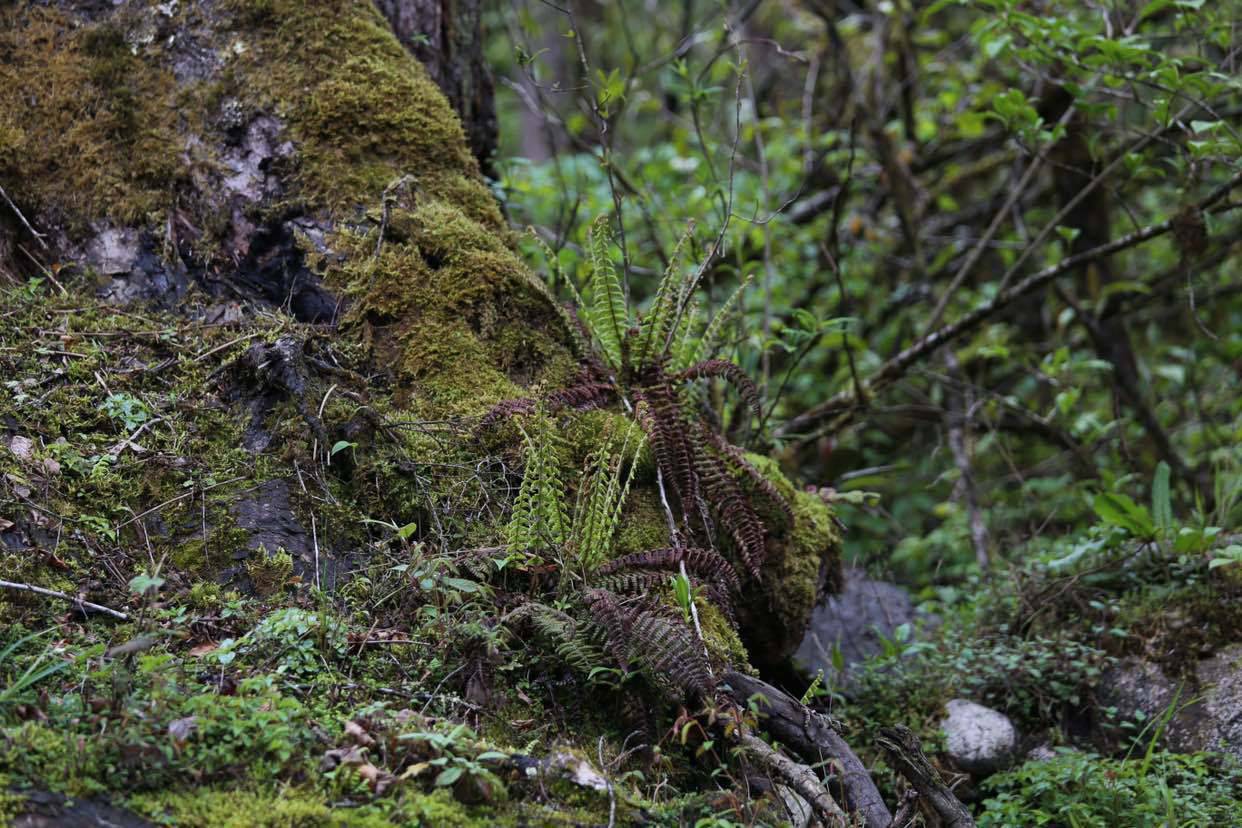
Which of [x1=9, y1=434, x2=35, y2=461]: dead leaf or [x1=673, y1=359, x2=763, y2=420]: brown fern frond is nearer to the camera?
[x1=9, y1=434, x2=35, y2=461]: dead leaf

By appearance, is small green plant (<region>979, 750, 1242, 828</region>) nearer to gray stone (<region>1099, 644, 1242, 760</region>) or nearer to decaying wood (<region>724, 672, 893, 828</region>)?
gray stone (<region>1099, 644, 1242, 760</region>)

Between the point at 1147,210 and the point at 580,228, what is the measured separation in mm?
5296

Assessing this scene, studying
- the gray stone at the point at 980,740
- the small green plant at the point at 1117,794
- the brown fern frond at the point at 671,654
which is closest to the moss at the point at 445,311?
the brown fern frond at the point at 671,654

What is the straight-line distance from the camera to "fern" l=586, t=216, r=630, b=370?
3387 millimetres

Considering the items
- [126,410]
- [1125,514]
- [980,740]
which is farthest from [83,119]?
[1125,514]

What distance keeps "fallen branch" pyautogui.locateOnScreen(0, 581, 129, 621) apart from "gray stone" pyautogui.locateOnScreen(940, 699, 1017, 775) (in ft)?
9.32

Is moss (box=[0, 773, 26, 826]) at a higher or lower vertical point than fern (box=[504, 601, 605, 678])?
higher

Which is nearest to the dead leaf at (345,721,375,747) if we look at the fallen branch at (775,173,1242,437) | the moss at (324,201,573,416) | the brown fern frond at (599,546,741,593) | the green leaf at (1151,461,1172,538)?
the brown fern frond at (599,546,741,593)

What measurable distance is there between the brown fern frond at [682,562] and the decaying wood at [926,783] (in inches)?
26.2

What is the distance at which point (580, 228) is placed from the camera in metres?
5.94

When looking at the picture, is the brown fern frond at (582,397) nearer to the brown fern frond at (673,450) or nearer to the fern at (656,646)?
the brown fern frond at (673,450)

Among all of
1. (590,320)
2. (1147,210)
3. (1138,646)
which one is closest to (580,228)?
(590,320)

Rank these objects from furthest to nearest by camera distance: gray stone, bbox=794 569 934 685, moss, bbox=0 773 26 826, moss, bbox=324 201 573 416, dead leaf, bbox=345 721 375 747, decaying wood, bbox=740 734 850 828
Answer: gray stone, bbox=794 569 934 685, moss, bbox=324 201 573 416, decaying wood, bbox=740 734 850 828, dead leaf, bbox=345 721 375 747, moss, bbox=0 773 26 826

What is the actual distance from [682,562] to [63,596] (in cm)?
167
